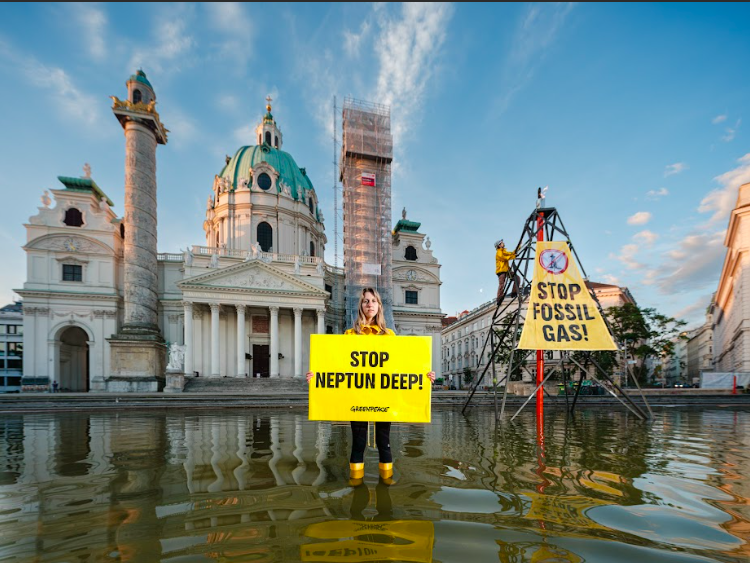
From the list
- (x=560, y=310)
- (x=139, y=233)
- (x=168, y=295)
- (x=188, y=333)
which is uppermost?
(x=139, y=233)

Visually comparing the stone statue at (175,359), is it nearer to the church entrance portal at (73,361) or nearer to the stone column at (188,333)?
the stone column at (188,333)

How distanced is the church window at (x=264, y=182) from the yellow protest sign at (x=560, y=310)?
42.1 metres

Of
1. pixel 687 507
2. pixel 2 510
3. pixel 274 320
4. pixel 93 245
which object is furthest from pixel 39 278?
pixel 687 507

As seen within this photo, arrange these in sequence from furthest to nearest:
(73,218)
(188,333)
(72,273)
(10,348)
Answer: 1. (10,348)
2. (73,218)
3. (72,273)
4. (188,333)

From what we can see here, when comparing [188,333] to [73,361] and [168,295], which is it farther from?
[73,361]

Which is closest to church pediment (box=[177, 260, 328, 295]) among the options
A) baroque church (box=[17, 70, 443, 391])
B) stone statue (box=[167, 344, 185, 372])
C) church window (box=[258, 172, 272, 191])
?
baroque church (box=[17, 70, 443, 391])

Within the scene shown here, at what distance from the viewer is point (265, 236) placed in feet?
150

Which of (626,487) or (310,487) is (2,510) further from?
(626,487)

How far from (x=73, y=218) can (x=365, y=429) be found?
44830 mm

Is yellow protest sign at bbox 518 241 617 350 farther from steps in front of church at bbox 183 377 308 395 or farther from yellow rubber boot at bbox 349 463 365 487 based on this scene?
steps in front of church at bbox 183 377 308 395

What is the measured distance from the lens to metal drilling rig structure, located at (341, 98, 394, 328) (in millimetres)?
38656

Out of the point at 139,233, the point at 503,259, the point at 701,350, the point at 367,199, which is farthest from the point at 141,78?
the point at 701,350

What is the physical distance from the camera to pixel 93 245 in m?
36.7

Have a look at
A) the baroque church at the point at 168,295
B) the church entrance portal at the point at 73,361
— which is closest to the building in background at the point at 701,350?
the baroque church at the point at 168,295
